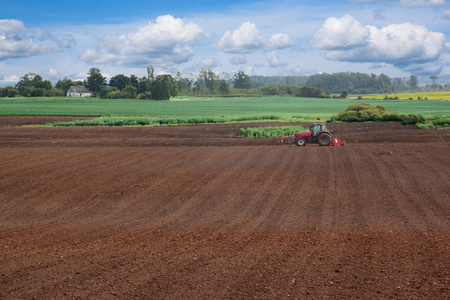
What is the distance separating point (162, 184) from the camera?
15812 mm

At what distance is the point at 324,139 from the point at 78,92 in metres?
123

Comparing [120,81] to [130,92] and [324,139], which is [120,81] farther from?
[324,139]

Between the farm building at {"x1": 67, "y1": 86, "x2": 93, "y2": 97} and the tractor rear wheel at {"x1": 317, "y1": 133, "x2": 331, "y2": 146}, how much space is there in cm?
12208

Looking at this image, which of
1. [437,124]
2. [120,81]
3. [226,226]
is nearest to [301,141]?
[226,226]

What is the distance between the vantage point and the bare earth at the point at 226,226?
7.57 metres

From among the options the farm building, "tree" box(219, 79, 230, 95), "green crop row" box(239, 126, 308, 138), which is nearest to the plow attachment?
"green crop row" box(239, 126, 308, 138)

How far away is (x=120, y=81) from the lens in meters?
135

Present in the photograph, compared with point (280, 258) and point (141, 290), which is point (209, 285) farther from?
point (280, 258)

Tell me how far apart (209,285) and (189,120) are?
41.4 meters

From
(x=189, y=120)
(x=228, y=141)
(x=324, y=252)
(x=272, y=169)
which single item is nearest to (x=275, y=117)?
(x=189, y=120)

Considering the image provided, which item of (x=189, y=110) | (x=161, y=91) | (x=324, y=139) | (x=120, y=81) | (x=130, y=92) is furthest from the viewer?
(x=120, y=81)

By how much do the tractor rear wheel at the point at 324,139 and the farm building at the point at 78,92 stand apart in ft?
401

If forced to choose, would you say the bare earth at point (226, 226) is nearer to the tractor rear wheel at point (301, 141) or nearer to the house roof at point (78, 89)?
the tractor rear wheel at point (301, 141)

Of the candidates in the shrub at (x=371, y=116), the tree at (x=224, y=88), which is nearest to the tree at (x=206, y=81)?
the tree at (x=224, y=88)
